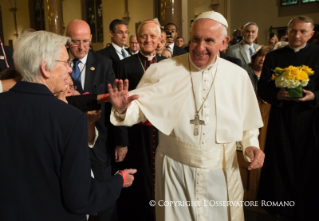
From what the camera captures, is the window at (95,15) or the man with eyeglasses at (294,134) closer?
the man with eyeglasses at (294,134)

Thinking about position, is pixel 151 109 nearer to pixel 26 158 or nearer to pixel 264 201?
pixel 26 158

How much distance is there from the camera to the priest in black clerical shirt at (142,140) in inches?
133

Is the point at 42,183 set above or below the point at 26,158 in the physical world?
below

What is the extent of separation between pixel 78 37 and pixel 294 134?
2.64m

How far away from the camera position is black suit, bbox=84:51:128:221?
306 cm

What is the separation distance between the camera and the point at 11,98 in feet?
4.38

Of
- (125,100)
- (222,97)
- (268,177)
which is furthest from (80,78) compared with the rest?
(268,177)

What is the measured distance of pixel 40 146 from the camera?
1.32 metres

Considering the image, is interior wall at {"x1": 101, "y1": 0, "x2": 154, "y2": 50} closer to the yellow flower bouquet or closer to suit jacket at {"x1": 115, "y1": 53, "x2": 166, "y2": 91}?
suit jacket at {"x1": 115, "y1": 53, "x2": 166, "y2": 91}

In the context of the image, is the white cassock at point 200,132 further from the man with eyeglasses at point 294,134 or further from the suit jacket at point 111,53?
the suit jacket at point 111,53

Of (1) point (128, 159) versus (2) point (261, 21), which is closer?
(1) point (128, 159)

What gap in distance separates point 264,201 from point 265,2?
11.6 m

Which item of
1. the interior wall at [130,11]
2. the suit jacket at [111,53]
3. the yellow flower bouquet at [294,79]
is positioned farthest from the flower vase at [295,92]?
the interior wall at [130,11]

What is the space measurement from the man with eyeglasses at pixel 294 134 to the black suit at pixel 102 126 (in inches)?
70.7
